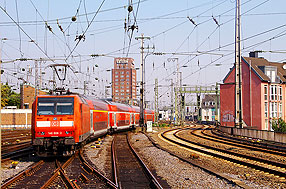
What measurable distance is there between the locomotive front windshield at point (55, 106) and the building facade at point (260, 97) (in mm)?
33696

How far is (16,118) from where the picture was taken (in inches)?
2375

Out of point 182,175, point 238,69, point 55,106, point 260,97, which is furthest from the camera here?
point 260,97

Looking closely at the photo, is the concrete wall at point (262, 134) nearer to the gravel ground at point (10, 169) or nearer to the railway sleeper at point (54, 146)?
the railway sleeper at point (54, 146)

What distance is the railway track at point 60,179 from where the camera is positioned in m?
9.62

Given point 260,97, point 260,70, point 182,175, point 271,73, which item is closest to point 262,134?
point 182,175

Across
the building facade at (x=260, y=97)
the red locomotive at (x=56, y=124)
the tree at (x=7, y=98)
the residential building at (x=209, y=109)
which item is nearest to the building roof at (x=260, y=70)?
the building facade at (x=260, y=97)

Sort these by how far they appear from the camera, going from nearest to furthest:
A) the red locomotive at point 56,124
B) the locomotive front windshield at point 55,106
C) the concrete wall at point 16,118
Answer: the red locomotive at point 56,124 < the locomotive front windshield at point 55,106 < the concrete wall at point 16,118

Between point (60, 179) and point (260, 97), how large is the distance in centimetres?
4038

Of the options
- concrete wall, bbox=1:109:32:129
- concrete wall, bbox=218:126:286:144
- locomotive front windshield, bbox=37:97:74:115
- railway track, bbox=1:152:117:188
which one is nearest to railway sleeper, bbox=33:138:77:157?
locomotive front windshield, bbox=37:97:74:115

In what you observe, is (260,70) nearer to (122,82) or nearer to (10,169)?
(10,169)

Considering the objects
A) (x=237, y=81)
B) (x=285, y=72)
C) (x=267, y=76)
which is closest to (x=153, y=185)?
(x=237, y=81)

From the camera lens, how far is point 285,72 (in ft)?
179

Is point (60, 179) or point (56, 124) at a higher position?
point (56, 124)

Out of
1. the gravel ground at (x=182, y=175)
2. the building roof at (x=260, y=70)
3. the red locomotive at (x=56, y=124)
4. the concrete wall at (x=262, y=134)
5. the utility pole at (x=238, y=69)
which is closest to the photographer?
the gravel ground at (x=182, y=175)
